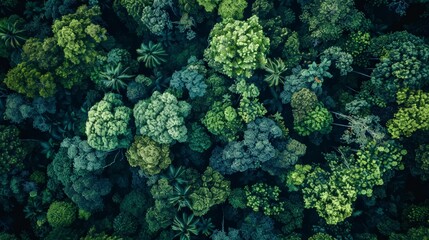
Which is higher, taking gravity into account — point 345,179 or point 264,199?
point 345,179

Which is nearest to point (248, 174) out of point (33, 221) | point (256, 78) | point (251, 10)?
point (256, 78)

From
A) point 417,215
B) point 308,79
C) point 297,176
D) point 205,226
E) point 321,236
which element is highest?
point 308,79

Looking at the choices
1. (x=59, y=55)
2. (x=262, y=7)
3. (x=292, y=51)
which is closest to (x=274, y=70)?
(x=292, y=51)

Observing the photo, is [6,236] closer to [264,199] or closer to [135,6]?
[264,199]

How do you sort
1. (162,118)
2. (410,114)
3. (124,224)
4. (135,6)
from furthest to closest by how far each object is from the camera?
(124,224), (135,6), (162,118), (410,114)

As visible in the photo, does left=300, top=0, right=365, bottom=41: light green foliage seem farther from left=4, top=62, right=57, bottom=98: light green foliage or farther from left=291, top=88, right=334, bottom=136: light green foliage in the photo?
left=4, top=62, right=57, bottom=98: light green foliage

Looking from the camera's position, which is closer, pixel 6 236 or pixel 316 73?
pixel 316 73
